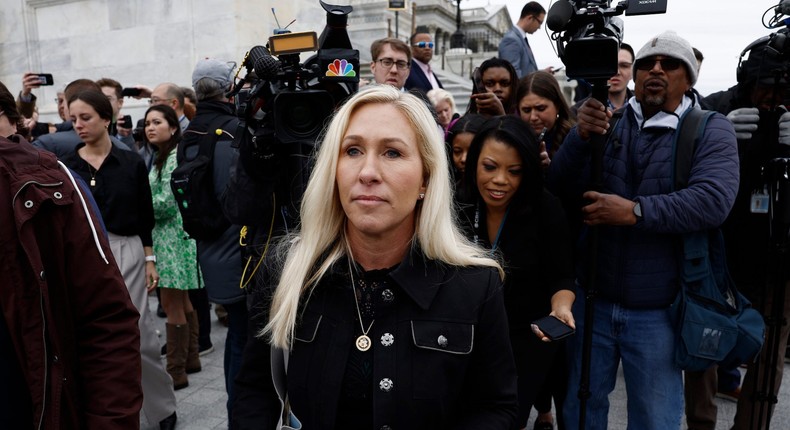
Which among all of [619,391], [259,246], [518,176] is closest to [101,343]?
[259,246]

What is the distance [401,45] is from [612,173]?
92.2 inches

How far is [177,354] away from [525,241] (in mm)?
3112

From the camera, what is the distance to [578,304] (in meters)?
3.02

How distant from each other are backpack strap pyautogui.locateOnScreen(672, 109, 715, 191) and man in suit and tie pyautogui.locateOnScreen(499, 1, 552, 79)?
455 centimetres

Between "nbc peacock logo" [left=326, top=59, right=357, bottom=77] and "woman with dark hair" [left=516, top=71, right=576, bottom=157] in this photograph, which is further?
"woman with dark hair" [left=516, top=71, right=576, bottom=157]

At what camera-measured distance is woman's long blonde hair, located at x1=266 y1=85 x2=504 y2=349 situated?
169cm

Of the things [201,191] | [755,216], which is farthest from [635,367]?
[201,191]

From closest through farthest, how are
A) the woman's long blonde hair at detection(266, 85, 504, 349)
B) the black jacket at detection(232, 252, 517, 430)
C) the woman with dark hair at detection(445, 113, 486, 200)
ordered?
1. the black jacket at detection(232, 252, 517, 430)
2. the woman's long blonde hair at detection(266, 85, 504, 349)
3. the woman with dark hair at detection(445, 113, 486, 200)

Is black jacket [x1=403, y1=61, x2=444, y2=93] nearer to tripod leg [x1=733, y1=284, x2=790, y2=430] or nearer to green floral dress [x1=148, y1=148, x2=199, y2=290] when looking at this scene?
green floral dress [x1=148, y1=148, x2=199, y2=290]

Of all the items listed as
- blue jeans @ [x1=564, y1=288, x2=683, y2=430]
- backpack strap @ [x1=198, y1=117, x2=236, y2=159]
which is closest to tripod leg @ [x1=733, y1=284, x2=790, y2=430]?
blue jeans @ [x1=564, y1=288, x2=683, y2=430]

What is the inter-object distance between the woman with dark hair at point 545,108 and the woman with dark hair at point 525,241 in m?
0.93

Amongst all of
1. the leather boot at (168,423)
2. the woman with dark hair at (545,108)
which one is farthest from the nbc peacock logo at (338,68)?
the leather boot at (168,423)

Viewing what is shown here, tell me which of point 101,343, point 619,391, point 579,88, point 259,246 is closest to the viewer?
point 101,343

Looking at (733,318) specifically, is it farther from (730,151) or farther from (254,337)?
(254,337)
